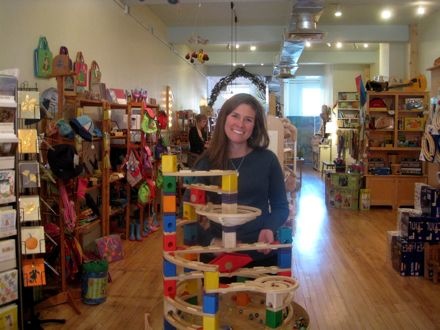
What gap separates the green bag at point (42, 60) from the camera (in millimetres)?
4164

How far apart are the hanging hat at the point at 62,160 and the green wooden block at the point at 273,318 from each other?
8.30 ft

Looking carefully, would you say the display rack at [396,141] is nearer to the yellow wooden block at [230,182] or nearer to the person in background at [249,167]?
the person in background at [249,167]

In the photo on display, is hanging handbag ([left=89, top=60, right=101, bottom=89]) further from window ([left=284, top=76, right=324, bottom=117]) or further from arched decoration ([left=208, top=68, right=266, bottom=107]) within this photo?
window ([left=284, top=76, right=324, bottom=117])

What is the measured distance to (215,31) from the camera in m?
9.67

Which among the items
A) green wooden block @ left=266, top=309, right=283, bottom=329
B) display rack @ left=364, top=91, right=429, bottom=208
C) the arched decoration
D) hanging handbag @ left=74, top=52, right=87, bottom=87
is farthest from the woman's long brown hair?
the arched decoration

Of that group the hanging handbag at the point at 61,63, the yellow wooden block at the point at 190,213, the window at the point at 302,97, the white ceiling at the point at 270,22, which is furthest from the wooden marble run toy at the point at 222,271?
the window at the point at 302,97

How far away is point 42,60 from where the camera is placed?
421cm

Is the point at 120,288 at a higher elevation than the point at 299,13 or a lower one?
lower

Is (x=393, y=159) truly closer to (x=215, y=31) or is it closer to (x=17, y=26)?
(x=215, y=31)

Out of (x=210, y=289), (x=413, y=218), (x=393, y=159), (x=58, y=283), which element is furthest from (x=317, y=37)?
(x=210, y=289)

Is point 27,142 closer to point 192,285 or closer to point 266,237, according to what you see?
point 192,285

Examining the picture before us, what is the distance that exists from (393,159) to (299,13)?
3.44 meters

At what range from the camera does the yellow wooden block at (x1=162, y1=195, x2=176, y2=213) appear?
5.47ft

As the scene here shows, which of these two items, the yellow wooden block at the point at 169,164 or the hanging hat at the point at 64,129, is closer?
the yellow wooden block at the point at 169,164
